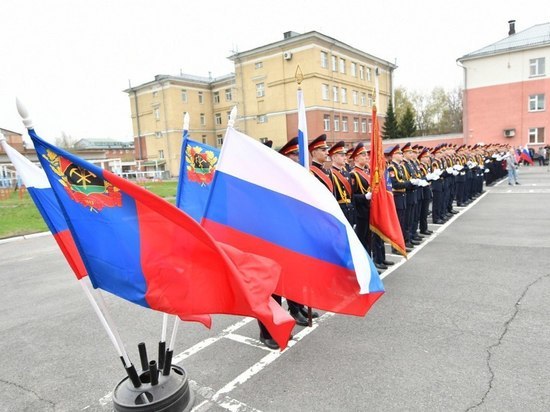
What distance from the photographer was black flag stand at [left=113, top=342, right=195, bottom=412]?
2701 mm

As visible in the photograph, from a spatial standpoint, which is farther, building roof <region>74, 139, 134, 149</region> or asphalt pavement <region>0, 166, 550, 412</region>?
building roof <region>74, 139, 134, 149</region>

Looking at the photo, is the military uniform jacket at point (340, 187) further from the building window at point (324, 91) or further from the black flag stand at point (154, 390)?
the building window at point (324, 91)

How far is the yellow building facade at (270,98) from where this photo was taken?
131 ft

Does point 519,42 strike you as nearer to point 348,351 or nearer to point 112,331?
point 348,351

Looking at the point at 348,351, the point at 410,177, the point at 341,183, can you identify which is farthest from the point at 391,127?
the point at 348,351

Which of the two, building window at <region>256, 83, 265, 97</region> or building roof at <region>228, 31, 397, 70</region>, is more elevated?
building roof at <region>228, 31, 397, 70</region>

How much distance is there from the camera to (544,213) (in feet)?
35.0

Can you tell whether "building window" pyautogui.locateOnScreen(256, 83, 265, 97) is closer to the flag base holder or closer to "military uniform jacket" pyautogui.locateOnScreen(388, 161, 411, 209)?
"military uniform jacket" pyautogui.locateOnScreen(388, 161, 411, 209)

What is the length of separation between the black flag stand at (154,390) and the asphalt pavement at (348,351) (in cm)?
33

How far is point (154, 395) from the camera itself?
279 cm

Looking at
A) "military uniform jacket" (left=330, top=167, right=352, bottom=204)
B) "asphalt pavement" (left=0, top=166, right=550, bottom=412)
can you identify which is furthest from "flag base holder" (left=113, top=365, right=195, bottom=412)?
"military uniform jacket" (left=330, top=167, right=352, bottom=204)

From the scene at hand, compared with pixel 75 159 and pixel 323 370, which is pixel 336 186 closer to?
pixel 323 370

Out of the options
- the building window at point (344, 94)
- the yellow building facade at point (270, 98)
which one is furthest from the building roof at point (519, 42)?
the building window at point (344, 94)

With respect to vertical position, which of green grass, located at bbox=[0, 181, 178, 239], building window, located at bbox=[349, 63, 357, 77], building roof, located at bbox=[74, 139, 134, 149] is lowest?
green grass, located at bbox=[0, 181, 178, 239]
